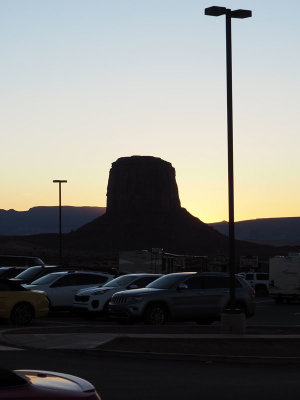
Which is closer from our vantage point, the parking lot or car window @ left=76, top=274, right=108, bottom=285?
the parking lot

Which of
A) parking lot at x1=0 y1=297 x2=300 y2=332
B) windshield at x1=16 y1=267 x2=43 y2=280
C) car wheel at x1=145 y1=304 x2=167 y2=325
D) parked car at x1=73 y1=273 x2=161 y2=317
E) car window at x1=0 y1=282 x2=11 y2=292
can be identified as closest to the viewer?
car wheel at x1=145 y1=304 x2=167 y2=325

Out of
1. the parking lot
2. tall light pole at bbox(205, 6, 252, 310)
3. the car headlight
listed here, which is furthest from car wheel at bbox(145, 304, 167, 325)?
tall light pole at bbox(205, 6, 252, 310)

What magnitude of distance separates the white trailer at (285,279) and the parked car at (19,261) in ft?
42.4

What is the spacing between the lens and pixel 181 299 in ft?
85.4

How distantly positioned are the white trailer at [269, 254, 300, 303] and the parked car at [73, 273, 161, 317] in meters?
19.7

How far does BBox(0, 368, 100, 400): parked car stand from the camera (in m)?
6.55

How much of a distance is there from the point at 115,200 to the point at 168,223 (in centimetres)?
1054

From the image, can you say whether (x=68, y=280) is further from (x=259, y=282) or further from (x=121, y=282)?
(x=259, y=282)

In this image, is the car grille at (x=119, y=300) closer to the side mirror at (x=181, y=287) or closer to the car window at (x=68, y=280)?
the side mirror at (x=181, y=287)

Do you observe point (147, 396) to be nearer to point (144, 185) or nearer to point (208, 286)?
point (208, 286)

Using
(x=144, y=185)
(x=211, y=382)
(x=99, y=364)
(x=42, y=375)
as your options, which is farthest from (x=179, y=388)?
(x=144, y=185)

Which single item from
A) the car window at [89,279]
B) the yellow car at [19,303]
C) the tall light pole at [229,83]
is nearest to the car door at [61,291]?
the car window at [89,279]

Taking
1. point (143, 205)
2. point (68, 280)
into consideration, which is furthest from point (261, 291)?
point (143, 205)

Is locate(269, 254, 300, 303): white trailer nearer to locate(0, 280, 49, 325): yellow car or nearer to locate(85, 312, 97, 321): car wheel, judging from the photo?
locate(85, 312, 97, 321): car wheel
